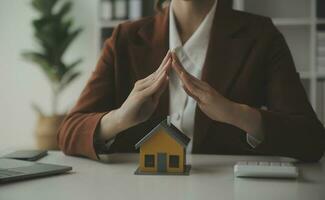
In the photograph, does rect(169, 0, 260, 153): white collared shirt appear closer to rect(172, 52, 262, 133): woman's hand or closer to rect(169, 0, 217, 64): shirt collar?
rect(169, 0, 217, 64): shirt collar

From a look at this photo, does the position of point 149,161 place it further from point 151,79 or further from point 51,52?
point 51,52

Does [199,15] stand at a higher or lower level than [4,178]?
higher

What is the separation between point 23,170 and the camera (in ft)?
3.39

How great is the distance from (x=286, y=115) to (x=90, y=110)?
0.53m

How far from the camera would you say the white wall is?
3.65 meters

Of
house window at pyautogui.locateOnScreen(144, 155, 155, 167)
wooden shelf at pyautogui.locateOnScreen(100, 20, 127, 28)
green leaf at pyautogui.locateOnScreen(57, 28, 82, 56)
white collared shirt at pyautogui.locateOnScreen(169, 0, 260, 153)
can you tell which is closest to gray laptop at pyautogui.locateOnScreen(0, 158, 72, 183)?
house window at pyautogui.locateOnScreen(144, 155, 155, 167)

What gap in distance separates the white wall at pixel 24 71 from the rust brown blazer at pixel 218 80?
2.13 metres

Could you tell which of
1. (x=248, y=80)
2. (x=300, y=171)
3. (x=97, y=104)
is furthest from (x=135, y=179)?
(x=248, y=80)

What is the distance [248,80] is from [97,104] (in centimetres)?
44

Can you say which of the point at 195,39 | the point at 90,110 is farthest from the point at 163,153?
the point at 195,39

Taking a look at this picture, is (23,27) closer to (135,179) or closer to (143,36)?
(143,36)

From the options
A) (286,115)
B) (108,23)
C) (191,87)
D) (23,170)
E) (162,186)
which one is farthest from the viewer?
(108,23)

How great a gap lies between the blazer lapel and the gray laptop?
0.46m

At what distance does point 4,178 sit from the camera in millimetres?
949
